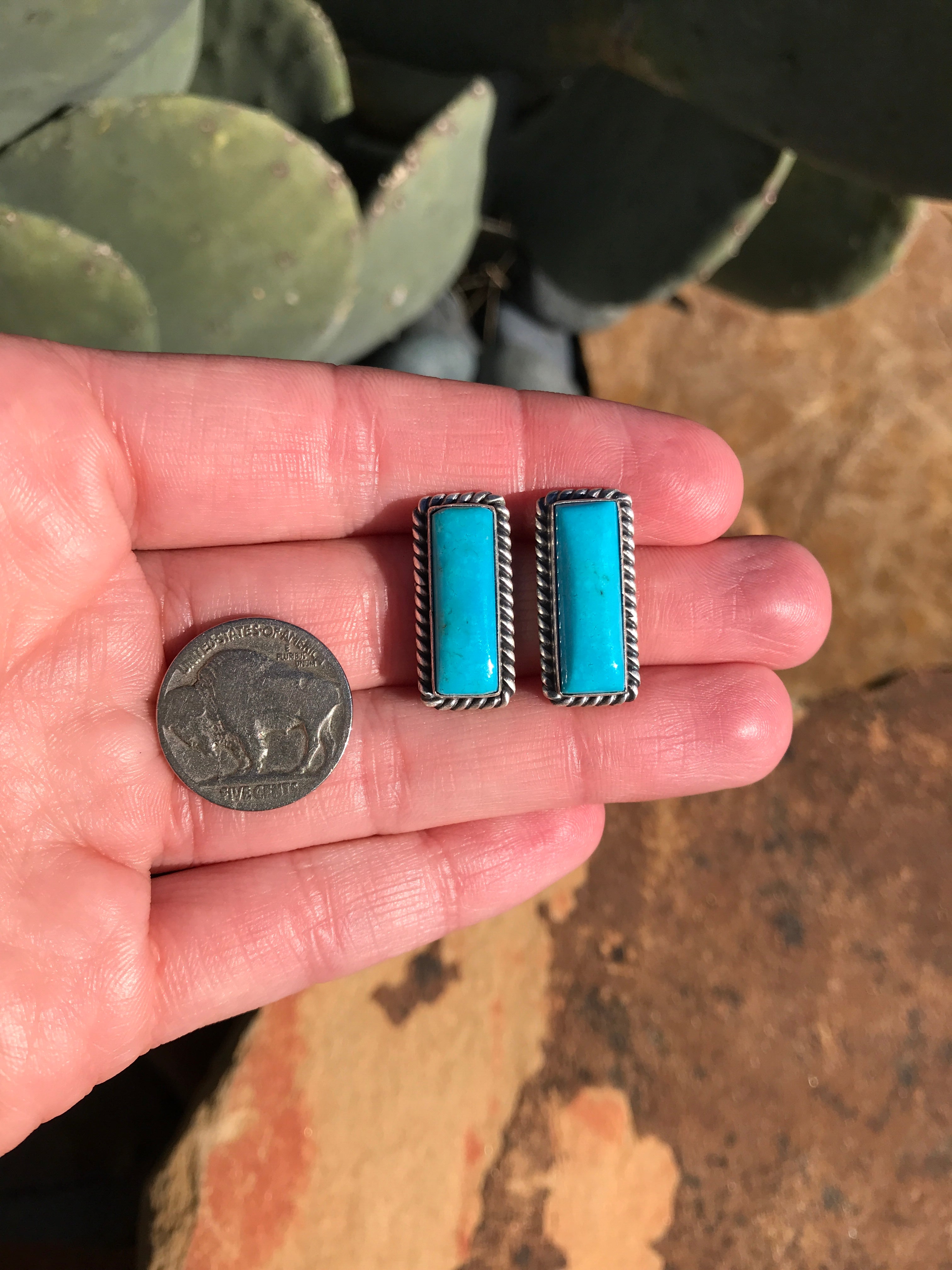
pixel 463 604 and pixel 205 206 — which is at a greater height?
pixel 205 206

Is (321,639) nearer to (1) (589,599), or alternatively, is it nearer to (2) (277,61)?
(1) (589,599)

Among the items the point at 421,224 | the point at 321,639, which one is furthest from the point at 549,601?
the point at 421,224

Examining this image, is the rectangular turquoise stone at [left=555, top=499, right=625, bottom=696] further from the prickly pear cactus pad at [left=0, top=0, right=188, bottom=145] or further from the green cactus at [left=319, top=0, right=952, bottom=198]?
the prickly pear cactus pad at [left=0, top=0, right=188, bottom=145]

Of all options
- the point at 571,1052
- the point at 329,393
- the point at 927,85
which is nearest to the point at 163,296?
the point at 329,393

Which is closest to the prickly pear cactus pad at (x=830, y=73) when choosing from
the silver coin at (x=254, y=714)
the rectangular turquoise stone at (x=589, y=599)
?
the rectangular turquoise stone at (x=589, y=599)

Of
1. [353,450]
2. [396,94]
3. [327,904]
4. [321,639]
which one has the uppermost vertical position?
[396,94]

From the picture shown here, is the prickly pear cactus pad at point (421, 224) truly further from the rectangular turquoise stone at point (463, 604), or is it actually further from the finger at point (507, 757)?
the finger at point (507, 757)
